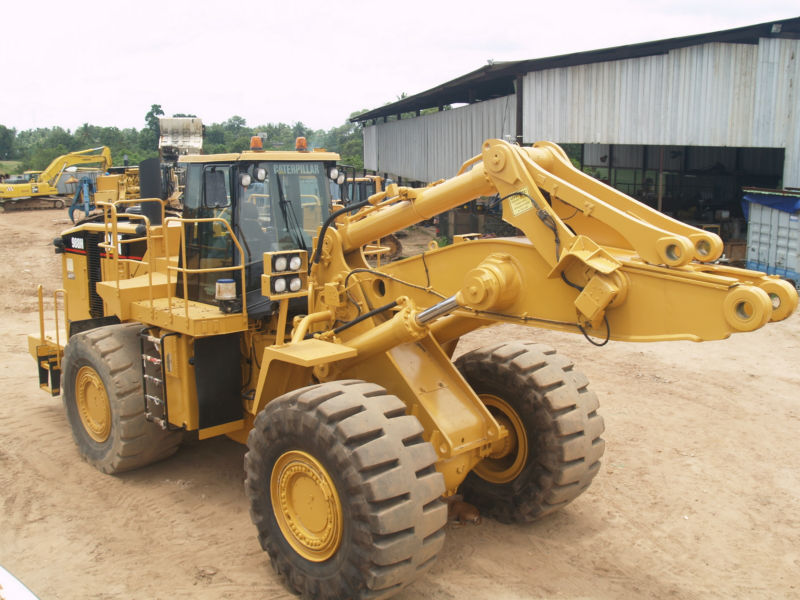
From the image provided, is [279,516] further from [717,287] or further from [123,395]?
[717,287]

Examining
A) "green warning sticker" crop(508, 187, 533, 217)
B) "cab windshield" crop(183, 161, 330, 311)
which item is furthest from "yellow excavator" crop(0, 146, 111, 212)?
"green warning sticker" crop(508, 187, 533, 217)

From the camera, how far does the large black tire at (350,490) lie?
180 inches

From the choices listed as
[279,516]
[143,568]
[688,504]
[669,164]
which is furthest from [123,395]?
[669,164]

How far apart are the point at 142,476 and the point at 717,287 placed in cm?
562

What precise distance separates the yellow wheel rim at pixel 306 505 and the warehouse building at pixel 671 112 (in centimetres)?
1037

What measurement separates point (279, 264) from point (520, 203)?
6.76 ft

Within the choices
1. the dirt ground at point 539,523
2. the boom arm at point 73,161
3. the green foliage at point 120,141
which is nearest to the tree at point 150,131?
the green foliage at point 120,141

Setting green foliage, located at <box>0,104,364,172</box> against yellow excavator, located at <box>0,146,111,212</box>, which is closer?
yellow excavator, located at <box>0,146,111,212</box>

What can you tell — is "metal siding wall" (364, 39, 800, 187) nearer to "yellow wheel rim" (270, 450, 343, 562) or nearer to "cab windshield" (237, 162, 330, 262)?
"cab windshield" (237, 162, 330, 262)

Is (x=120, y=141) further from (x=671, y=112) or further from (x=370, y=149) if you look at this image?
(x=671, y=112)

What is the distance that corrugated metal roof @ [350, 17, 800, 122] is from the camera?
15773 mm

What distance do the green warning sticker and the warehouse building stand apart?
9868 millimetres

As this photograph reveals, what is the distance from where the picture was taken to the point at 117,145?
5950 cm

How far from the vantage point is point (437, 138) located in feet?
83.7
